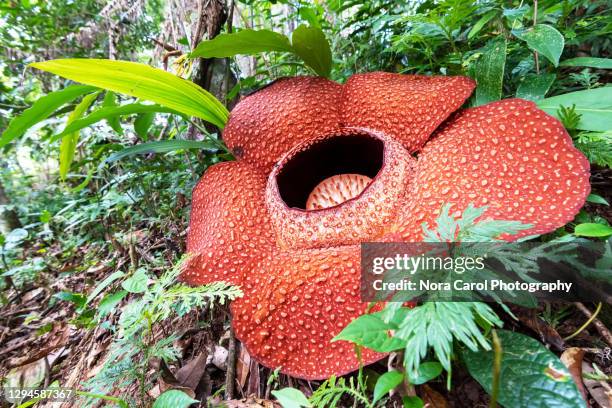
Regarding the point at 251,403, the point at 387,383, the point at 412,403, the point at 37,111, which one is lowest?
the point at 251,403

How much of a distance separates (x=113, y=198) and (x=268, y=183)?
1.50m

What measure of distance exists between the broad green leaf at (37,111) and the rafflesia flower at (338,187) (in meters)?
0.71

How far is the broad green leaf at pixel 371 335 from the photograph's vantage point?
818mm

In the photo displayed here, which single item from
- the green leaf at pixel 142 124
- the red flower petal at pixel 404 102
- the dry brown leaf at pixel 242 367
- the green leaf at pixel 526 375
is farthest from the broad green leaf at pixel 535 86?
the green leaf at pixel 142 124

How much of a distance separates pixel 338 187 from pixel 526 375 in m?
1.13

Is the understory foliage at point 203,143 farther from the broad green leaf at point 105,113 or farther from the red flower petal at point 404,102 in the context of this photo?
the red flower petal at point 404,102

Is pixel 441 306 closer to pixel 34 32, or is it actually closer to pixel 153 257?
pixel 153 257

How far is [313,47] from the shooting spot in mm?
1838

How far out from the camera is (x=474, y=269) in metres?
0.88

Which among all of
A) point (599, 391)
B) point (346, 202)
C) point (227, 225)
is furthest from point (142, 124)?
point (599, 391)

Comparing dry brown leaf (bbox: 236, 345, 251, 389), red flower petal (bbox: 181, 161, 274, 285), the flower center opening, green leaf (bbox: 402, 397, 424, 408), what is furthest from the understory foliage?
the flower center opening

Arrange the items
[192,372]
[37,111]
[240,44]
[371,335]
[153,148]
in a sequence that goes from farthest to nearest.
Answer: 1. [153,148]
2. [240,44]
3. [37,111]
4. [192,372]
5. [371,335]

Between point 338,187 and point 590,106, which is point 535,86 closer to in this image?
point 590,106

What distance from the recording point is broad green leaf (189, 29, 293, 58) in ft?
5.61
